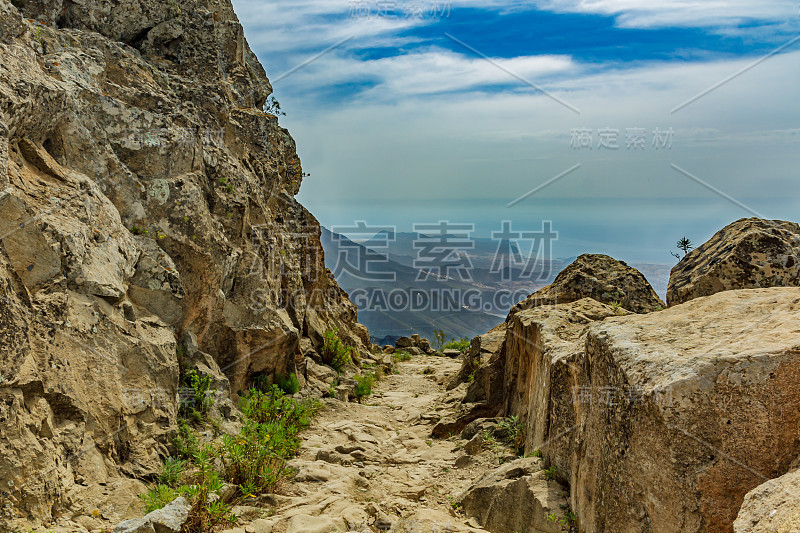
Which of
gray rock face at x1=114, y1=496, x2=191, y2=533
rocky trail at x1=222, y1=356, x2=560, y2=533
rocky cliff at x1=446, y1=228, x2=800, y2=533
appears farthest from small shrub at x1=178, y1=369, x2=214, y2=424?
rocky cliff at x1=446, y1=228, x2=800, y2=533

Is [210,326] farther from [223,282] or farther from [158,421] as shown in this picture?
[158,421]

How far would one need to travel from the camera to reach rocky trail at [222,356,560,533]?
20.5 ft

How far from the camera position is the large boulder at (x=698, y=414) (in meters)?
3.35

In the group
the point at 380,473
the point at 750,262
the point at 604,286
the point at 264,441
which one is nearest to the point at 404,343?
the point at 604,286

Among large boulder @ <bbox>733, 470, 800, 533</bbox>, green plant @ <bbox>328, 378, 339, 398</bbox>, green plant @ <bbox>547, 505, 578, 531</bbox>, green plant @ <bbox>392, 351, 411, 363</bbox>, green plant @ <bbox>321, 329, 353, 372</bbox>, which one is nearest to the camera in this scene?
large boulder @ <bbox>733, 470, 800, 533</bbox>

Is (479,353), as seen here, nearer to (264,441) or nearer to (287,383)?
(287,383)

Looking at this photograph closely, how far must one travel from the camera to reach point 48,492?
519 cm

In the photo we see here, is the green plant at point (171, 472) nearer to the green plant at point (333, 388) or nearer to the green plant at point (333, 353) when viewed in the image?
the green plant at point (333, 388)

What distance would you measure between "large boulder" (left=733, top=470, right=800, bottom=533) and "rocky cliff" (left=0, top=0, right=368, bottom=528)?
18.1 feet

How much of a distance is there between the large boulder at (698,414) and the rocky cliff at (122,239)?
16.1 ft

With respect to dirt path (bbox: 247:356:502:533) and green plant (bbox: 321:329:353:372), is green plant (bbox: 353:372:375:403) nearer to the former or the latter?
dirt path (bbox: 247:356:502:533)

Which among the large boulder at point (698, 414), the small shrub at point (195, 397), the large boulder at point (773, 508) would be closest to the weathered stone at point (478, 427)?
the small shrub at point (195, 397)

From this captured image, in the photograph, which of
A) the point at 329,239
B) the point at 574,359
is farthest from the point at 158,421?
A: the point at 329,239

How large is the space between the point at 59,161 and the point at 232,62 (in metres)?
6.68
